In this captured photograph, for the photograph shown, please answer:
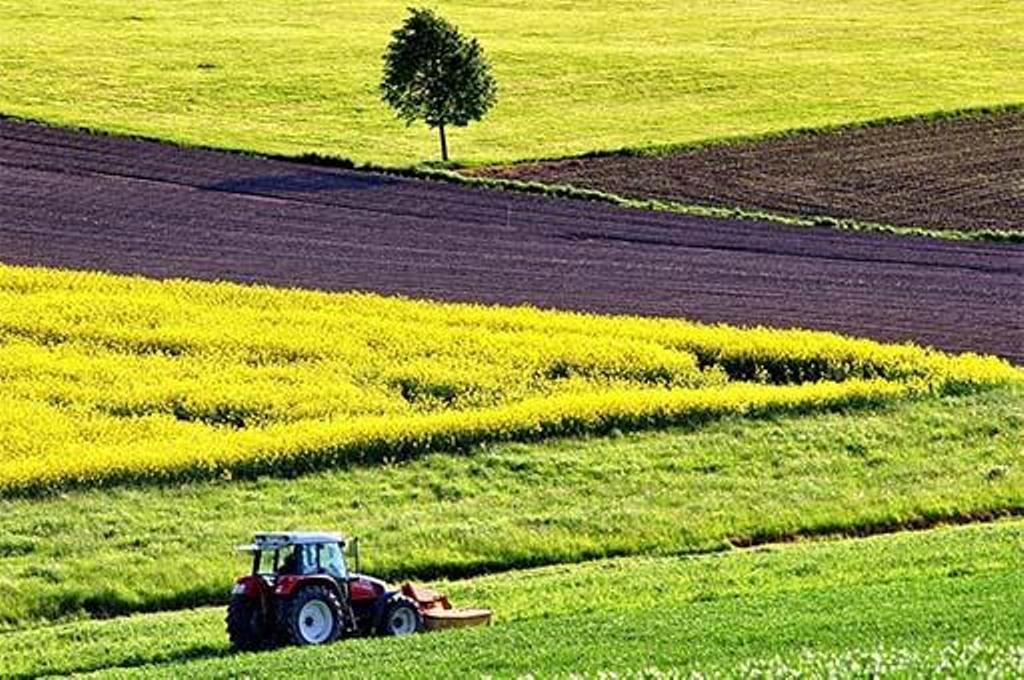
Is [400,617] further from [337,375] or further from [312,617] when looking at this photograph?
[337,375]

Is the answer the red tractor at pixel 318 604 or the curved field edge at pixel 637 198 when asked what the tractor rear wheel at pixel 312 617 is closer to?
the red tractor at pixel 318 604

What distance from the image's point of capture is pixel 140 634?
26.9 meters

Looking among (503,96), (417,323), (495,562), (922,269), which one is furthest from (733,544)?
(503,96)

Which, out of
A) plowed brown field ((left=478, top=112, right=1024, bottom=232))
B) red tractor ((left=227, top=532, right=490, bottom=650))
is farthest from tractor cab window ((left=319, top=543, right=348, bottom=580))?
plowed brown field ((left=478, top=112, right=1024, bottom=232))

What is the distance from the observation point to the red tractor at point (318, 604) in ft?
83.1

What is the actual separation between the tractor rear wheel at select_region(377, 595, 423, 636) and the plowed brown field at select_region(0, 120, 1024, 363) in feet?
66.3

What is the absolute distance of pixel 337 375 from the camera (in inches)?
1553

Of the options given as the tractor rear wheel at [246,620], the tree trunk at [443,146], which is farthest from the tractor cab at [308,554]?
the tree trunk at [443,146]

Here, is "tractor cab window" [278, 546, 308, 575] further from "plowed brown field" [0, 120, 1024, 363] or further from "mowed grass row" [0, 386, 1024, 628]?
"plowed brown field" [0, 120, 1024, 363]

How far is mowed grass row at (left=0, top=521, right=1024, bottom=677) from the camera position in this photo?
21.5m

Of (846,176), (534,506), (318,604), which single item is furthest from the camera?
(846,176)

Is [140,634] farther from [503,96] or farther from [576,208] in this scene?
[503,96]

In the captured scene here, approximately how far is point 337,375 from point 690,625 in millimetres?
16463

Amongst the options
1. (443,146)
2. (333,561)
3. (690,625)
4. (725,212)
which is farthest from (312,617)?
(443,146)
